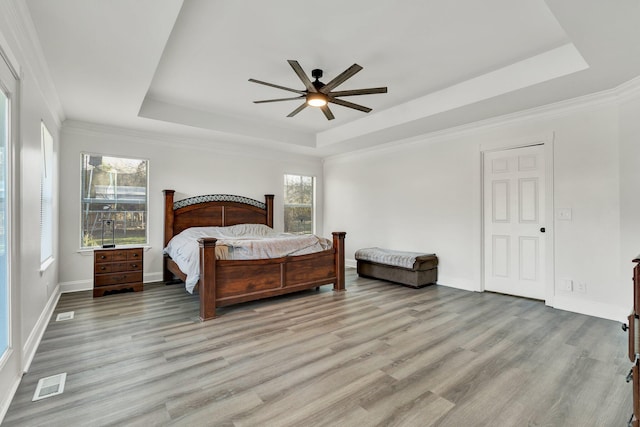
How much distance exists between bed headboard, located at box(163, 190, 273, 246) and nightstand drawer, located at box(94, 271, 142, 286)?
0.78 m

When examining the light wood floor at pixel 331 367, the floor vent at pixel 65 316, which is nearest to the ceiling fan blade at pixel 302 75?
the light wood floor at pixel 331 367

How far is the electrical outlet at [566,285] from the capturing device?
358 centimetres

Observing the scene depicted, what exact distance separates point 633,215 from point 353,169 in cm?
424

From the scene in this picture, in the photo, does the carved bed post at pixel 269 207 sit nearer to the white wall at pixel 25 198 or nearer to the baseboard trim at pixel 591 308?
the white wall at pixel 25 198

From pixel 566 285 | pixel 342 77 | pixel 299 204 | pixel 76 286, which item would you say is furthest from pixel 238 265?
pixel 566 285

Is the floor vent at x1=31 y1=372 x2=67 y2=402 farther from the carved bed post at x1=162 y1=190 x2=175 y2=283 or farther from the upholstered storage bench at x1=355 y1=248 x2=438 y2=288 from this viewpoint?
the upholstered storage bench at x1=355 y1=248 x2=438 y2=288

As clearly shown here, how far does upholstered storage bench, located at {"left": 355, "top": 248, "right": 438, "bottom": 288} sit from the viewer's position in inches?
181

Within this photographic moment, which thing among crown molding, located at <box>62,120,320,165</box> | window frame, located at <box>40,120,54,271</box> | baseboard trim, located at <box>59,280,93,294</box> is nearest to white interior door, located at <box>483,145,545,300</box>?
crown molding, located at <box>62,120,320,165</box>

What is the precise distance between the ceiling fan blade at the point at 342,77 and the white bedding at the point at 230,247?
1910 millimetres

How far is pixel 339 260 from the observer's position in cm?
446

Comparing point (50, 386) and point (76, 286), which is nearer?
point (50, 386)

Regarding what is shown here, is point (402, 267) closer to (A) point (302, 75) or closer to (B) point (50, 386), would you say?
(A) point (302, 75)

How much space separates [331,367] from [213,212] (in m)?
3.91

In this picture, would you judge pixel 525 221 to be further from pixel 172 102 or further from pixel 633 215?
pixel 172 102
